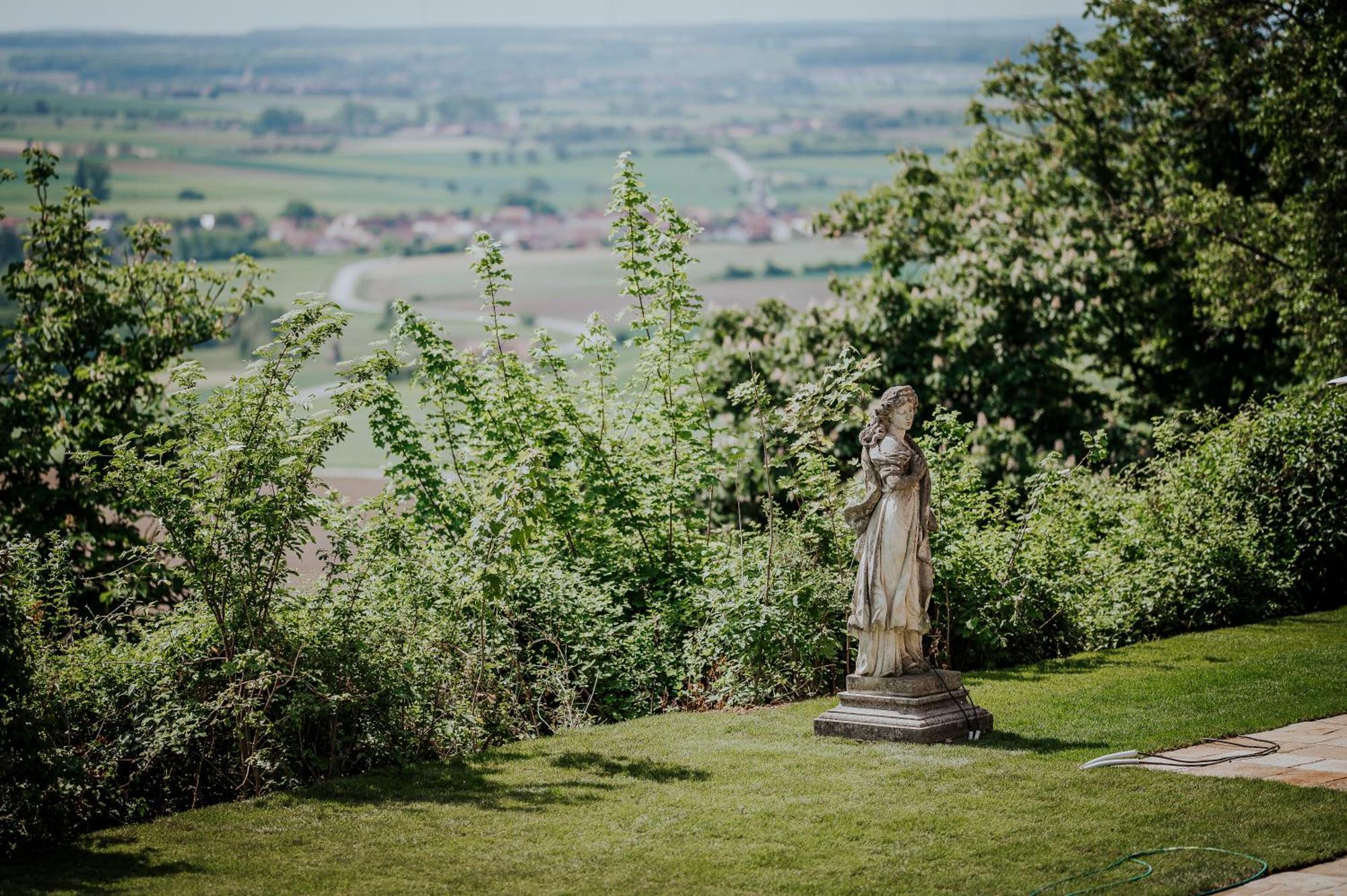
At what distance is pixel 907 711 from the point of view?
987 cm

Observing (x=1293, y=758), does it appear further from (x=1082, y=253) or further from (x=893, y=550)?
(x=1082, y=253)

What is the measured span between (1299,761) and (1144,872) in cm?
254

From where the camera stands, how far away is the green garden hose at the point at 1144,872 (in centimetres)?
691

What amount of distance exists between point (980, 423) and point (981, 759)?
1270 cm

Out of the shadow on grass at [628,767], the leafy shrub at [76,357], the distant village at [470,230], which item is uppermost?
the distant village at [470,230]

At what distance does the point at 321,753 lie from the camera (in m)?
9.91

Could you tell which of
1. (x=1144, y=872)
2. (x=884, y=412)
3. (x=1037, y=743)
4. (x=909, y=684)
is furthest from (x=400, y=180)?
(x=1144, y=872)

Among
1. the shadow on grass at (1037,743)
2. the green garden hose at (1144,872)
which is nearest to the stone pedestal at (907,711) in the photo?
the shadow on grass at (1037,743)

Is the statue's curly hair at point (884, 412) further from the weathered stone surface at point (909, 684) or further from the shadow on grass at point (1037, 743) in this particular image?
the shadow on grass at point (1037, 743)

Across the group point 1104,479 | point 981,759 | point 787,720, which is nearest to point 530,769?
point 787,720

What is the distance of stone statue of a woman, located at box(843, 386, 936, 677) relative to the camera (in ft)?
31.8

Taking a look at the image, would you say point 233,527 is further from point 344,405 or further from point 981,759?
point 981,759

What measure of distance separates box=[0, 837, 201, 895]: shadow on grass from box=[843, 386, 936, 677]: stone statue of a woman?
4507 mm

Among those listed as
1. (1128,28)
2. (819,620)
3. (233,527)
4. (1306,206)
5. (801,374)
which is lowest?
(819,620)
